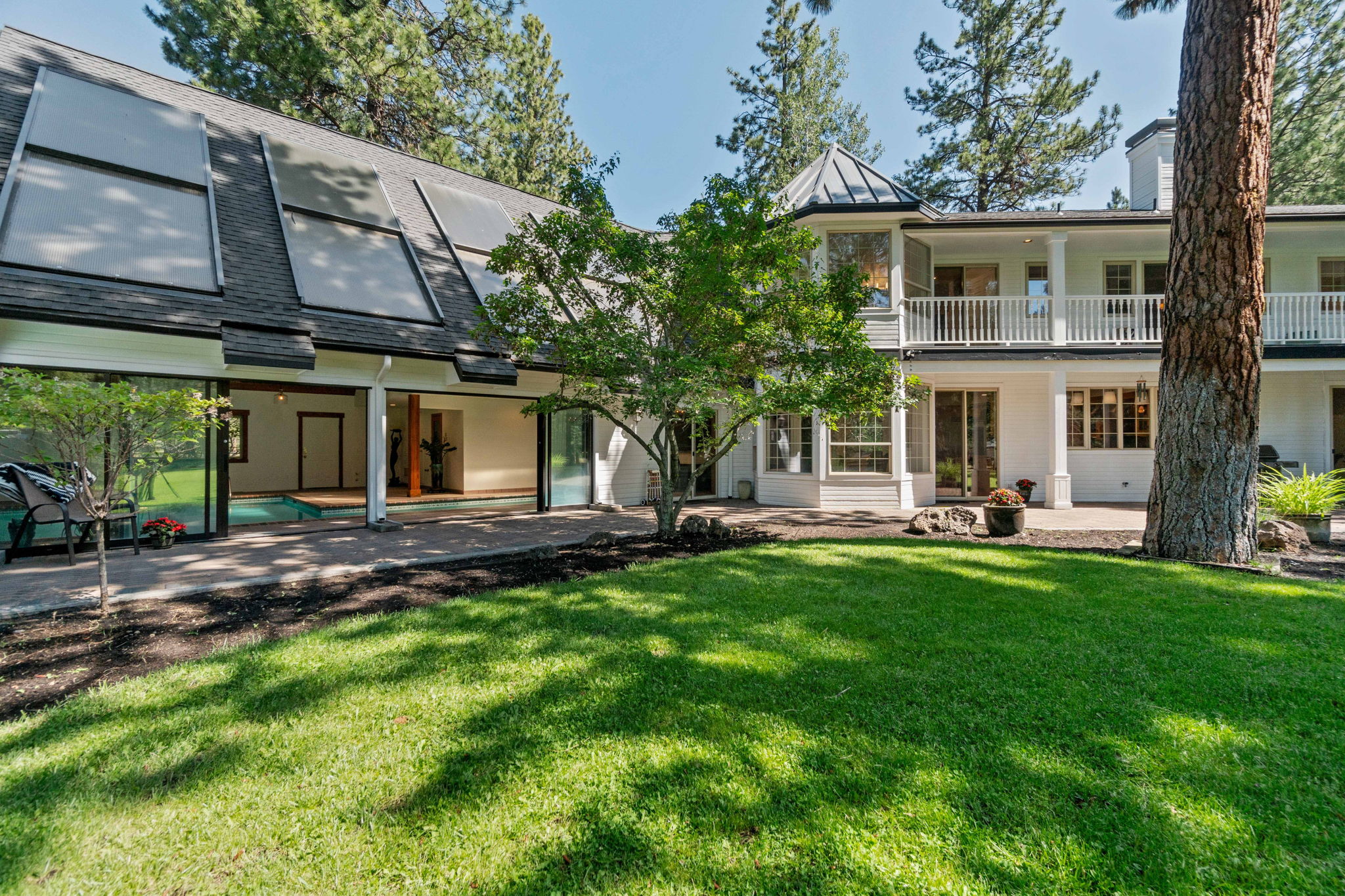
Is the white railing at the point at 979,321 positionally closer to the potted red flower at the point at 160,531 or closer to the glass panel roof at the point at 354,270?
the glass panel roof at the point at 354,270

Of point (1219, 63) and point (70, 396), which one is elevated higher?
point (1219, 63)

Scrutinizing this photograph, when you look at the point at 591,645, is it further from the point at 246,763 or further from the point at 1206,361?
the point at 1206,361

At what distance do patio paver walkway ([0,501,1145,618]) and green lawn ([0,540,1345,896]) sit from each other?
2.22 meters

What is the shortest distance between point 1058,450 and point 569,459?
918 cm

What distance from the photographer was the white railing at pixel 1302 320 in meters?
11.2

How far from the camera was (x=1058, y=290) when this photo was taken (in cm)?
1089

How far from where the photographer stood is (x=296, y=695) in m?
2.73

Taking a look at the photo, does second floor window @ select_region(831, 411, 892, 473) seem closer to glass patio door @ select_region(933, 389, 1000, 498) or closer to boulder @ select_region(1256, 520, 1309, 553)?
glass patio door @ select_region(933, 389, 1000, 498)

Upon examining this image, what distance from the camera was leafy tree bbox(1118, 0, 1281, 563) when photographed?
5215mm

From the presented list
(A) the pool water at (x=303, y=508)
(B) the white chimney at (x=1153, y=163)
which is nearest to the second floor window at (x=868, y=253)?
(B) the white chimney at (x=1153, y=163)

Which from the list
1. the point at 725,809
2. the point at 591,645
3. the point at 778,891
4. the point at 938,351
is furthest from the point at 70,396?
the point at 938,351

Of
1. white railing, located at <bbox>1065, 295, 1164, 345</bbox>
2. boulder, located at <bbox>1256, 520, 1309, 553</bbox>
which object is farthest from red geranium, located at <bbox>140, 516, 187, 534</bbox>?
white railing, located at <bbox>1065, 295, 1164, 345</bbox>

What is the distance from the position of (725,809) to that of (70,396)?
A: 176 inches

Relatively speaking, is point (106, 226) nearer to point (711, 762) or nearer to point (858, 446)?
point (711, 762)
